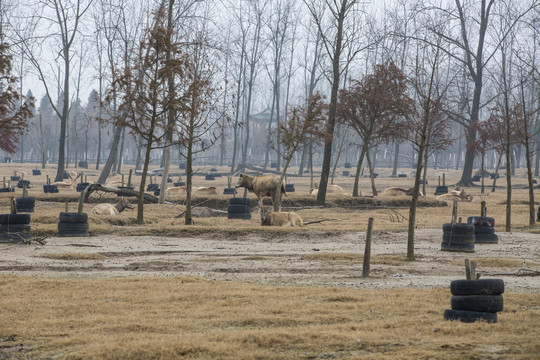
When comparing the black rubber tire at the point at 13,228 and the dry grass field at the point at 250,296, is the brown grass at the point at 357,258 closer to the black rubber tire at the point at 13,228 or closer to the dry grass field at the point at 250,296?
the dry grass field at the point at 250,296

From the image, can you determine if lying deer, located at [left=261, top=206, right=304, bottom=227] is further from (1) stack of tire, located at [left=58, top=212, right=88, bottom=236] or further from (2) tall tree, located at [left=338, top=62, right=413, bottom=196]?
(2) tall tree, located at [left=338, top=62, right=413, bottom=196]

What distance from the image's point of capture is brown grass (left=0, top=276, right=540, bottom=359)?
317 inches

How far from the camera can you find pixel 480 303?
9625mm

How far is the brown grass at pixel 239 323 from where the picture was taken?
8.05 meters

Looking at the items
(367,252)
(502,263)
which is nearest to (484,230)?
(502,263)

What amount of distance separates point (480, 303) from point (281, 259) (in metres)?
8.44

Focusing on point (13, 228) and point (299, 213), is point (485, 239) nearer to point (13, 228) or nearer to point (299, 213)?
point (299, 213)

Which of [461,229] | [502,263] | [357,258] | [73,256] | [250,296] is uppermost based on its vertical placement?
[461,229]

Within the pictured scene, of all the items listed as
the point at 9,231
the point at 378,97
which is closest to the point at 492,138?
the point at 378,97

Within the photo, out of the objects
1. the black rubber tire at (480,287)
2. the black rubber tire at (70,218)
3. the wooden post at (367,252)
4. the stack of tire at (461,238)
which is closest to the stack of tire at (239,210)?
the black rubber tire at (70,218)

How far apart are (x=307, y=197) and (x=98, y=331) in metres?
28.3

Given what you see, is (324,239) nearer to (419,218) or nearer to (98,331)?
(419,218)

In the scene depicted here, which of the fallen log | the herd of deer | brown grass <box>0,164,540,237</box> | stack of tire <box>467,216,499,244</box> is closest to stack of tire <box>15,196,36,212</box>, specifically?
brown grass <box>0,164,540,237</box>

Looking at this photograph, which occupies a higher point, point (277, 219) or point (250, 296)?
point (277, 219)
